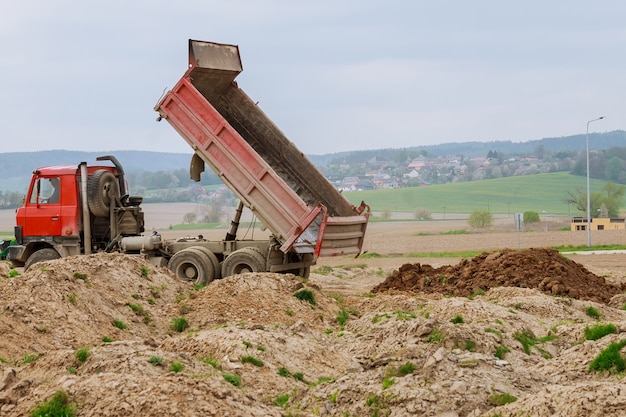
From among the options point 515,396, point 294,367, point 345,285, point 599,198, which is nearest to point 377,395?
point 515,396

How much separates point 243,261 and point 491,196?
157m

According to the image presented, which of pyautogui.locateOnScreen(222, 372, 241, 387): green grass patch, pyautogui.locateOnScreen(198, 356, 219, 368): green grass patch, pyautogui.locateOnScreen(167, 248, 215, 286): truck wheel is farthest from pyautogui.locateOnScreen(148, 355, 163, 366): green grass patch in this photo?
pyautogui.locateOnScreen(167, 248, 215, 286): truck wheel

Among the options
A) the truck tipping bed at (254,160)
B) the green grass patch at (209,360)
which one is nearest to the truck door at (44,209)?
the truck tipping bed at (254,160)

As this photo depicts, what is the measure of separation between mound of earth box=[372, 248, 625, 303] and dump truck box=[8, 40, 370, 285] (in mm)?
2270

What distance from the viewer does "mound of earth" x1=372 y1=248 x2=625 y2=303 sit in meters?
23.2

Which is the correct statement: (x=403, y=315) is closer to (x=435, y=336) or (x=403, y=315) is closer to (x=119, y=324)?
(x=435, y=336)

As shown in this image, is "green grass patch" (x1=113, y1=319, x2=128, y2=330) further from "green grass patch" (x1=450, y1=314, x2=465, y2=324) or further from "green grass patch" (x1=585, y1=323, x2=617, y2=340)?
"green grass patch" (x1=585, y1=323, x2=617, y2=340)

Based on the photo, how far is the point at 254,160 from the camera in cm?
2139

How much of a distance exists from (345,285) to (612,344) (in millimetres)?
15867

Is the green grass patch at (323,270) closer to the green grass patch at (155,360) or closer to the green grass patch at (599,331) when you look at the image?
the green grass patch at (599,331)

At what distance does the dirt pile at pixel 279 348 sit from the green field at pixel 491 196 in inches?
5371

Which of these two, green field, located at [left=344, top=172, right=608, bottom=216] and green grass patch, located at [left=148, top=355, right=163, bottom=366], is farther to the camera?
green field, located at [left=344, top=172, right=608, bottom=216]

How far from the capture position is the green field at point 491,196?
162750 millimetres

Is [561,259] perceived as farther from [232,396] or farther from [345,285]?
[232,396]
